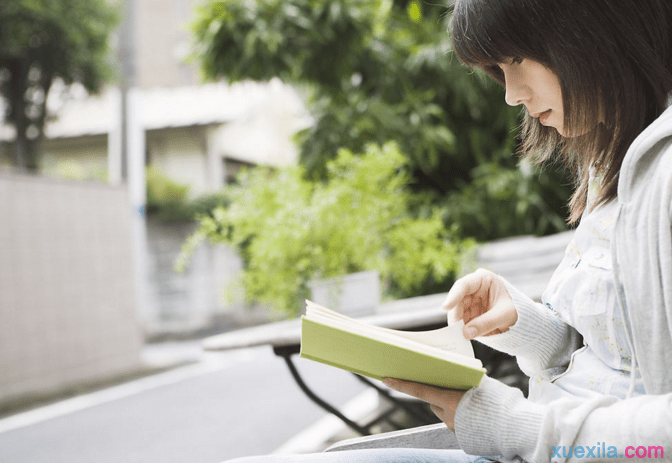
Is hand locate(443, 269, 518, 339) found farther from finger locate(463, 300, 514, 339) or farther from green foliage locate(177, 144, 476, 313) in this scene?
green foliage locate(177, 144, 476, 313)

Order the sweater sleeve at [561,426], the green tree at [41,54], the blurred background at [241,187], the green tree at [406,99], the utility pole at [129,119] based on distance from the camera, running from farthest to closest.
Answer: the utility pole at [129,119]
the green tree at [41,54]
the green tree at [406,99]
the blurred background at [241,187]
the sweater sleeve at [561,426]

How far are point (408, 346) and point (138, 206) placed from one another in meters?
6.64

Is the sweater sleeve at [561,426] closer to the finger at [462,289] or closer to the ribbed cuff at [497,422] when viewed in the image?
the ribbed cuff at [497,422]

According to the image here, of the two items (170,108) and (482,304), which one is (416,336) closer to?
(482,304)

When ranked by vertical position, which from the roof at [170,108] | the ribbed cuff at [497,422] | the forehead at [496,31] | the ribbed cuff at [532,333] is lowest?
the ribbed cuff at [497,422]

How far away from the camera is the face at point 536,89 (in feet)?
2.39

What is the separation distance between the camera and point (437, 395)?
68 centimetres

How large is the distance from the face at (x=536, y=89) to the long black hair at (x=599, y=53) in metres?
0.02

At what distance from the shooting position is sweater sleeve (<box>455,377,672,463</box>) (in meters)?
0.56

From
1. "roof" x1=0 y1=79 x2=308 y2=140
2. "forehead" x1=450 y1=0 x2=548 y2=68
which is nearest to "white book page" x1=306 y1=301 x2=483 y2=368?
"forehead" x1=450 y1=0 x2=548 y2=68

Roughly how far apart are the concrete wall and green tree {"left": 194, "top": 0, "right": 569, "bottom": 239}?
2.97 m

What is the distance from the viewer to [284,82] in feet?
9.87

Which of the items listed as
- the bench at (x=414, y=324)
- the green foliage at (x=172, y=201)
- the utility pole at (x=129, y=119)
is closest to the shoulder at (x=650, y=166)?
the bench at (x=414, y=324)

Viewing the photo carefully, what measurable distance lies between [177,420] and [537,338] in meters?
3.09
